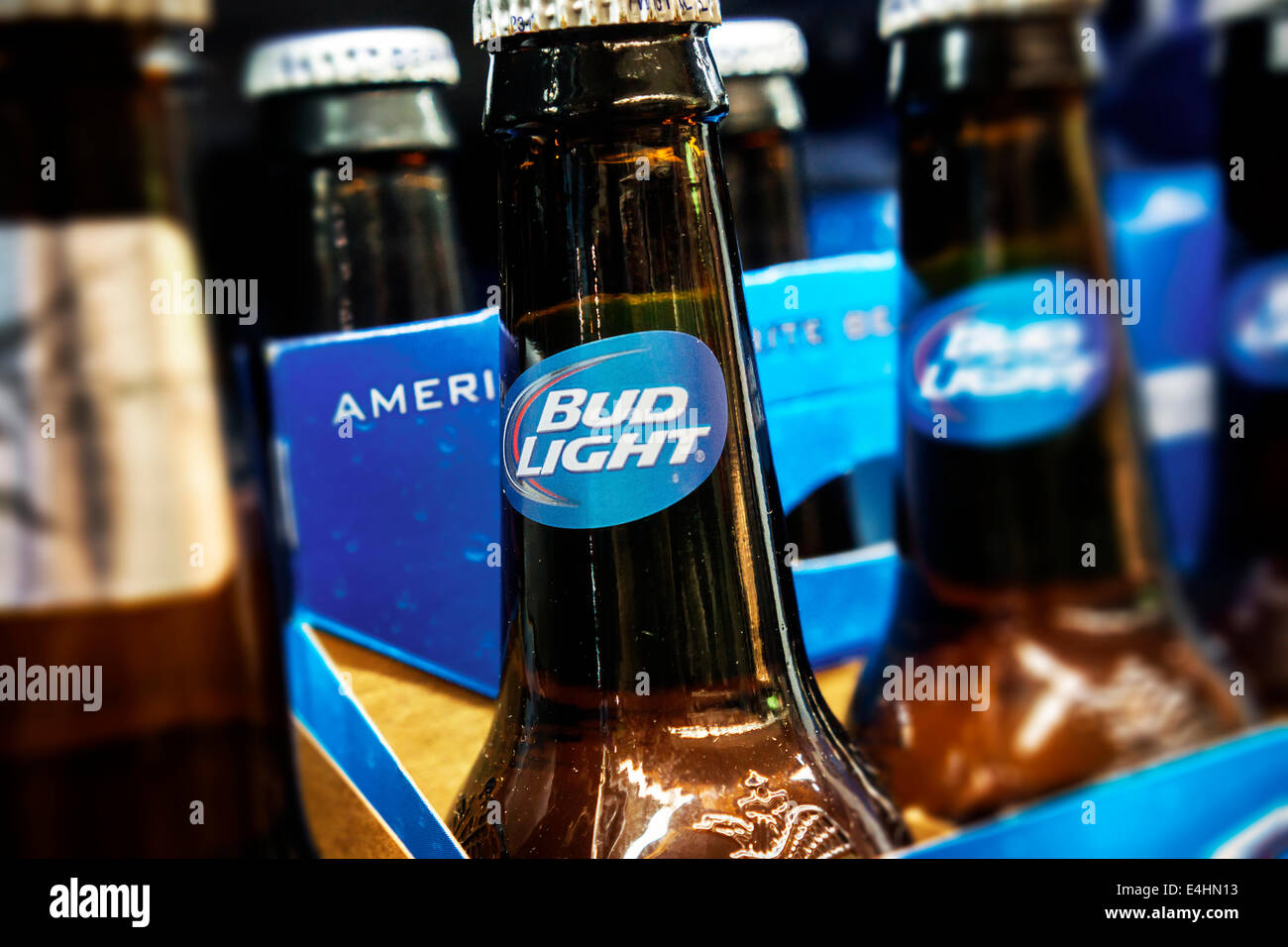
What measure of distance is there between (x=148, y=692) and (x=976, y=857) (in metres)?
0.39

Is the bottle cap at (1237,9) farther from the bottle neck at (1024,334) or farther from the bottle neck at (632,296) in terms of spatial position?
the bottle neck at (632,296)

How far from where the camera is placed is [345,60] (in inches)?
25.1

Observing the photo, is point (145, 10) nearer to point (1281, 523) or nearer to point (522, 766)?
point (522, 766)

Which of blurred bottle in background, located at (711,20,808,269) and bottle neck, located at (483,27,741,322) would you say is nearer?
bottle neck, located at (483,27,741,322)

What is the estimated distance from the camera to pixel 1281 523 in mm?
639

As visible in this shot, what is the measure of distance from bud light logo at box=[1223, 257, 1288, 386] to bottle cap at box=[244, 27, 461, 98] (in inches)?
16.1

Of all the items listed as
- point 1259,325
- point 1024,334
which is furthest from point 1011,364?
point 1259,325

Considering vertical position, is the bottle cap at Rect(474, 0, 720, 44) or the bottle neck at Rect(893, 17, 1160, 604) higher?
the bottle cap at Rect(474, 0, 720, 44)

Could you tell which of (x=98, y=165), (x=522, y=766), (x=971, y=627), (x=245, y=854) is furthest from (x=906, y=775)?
(x=98, y=165)

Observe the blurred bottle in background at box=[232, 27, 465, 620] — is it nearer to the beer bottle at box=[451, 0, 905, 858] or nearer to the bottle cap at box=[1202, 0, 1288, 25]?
the beer bottle at box=[451, 0, 905, 858]

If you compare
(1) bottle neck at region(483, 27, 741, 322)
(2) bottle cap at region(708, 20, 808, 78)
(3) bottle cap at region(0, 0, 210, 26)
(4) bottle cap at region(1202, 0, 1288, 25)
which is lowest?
(1) bottle neck at region(483, 27, 741, 322)

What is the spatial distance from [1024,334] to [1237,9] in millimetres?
178

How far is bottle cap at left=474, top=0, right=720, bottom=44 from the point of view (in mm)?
500

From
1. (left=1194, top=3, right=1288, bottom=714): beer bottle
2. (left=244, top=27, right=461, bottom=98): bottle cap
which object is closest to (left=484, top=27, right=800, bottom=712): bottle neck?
(left=244, top=27, right=461, bottom=98): bottle cap
